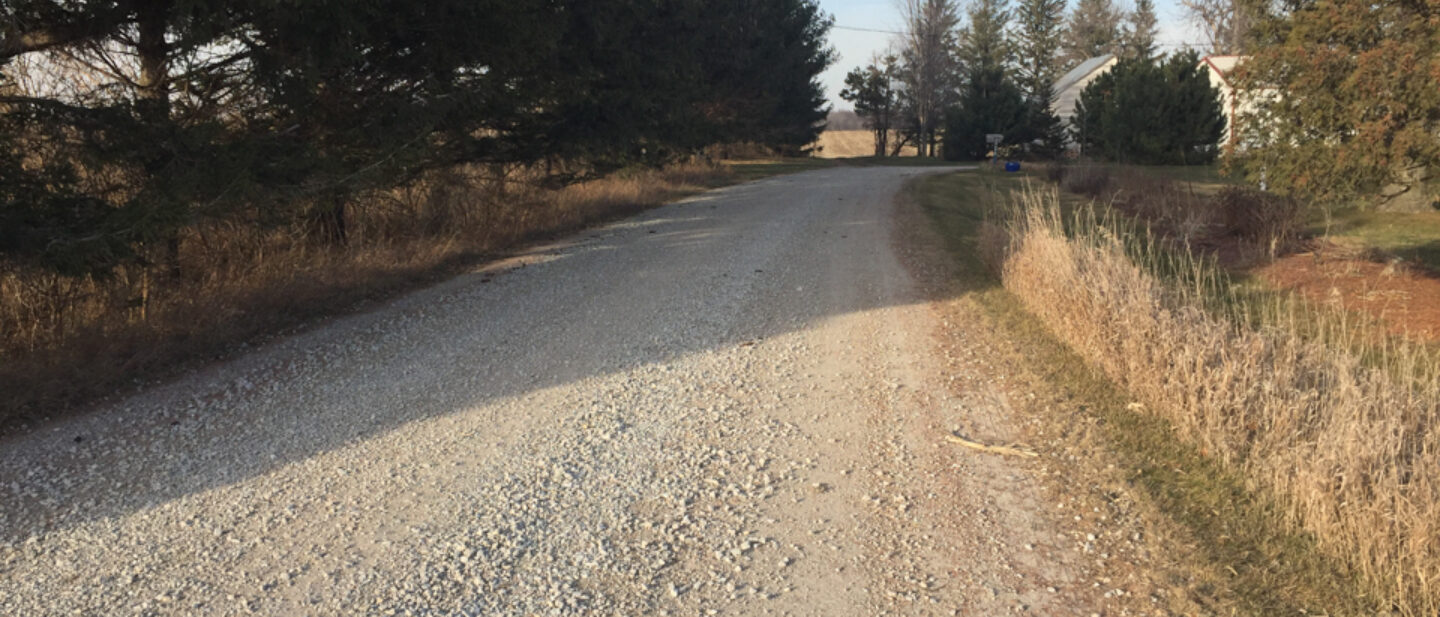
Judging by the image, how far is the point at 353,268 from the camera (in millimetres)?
9789

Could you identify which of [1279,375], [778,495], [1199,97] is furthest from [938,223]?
[1199,97]

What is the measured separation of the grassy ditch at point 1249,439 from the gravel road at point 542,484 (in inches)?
26.9

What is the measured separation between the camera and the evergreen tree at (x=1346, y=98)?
859 cm

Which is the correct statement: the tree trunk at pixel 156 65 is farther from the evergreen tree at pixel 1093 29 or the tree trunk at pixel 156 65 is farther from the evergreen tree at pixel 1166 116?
the evergreen tree at pixel 1093 29

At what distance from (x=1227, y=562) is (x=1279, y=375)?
1.89 metres

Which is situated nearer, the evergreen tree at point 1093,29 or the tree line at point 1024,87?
the tree line at point 1024,87

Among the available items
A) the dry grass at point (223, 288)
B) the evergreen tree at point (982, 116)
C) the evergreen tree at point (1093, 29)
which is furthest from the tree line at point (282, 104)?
the evergreen tree at point (1093, 29)

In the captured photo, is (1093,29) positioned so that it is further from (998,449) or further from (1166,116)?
(998,449)

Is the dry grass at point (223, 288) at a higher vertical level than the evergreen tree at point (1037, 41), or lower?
lower

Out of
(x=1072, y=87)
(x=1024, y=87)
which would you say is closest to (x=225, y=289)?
(x=1072, y=87)

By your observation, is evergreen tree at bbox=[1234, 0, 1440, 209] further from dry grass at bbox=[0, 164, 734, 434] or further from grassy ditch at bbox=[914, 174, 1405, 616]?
dry grass at bbox=[0, 164, 734, 434]

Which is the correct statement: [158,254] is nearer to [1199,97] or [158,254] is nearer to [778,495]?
[778,495]

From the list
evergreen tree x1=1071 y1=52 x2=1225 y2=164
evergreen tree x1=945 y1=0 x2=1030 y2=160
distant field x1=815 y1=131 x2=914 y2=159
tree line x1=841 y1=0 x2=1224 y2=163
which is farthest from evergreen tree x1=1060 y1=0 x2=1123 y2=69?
→ evergreen tree x1=1071 y1=52 x2=1225 y2=164

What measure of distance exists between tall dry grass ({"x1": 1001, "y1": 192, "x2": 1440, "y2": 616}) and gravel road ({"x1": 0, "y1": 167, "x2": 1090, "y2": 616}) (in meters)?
0.99
